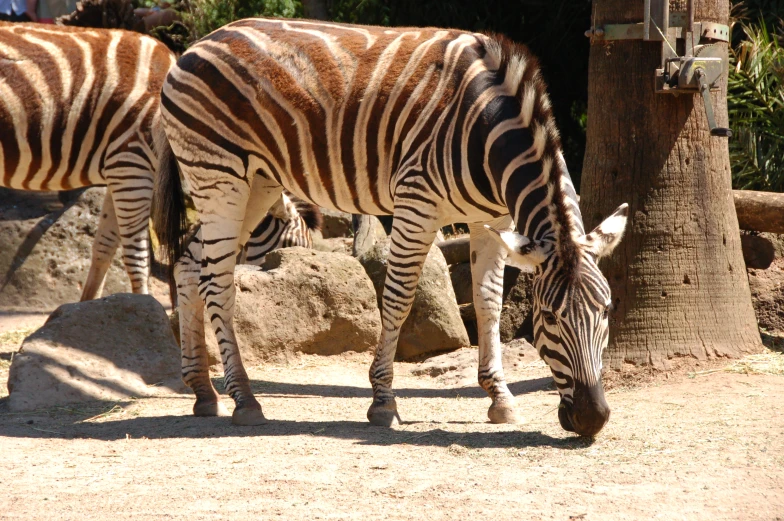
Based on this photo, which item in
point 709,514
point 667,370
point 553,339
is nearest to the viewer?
point 709,514

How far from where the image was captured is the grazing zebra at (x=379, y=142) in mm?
5047

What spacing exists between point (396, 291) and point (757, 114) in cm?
539

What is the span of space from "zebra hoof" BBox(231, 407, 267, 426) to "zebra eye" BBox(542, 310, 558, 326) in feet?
6.41

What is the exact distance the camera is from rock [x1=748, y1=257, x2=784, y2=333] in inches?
290

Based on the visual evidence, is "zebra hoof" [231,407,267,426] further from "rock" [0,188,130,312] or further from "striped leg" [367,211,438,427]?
"rock" [0,188,130,312]

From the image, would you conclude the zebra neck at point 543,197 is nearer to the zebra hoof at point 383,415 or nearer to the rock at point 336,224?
the zebra hoof at point 383,415

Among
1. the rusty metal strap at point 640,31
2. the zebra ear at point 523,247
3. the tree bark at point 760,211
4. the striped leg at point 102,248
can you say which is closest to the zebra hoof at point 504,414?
the zebra ear at point 523,247

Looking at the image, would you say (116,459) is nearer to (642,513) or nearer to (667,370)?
(642,513)

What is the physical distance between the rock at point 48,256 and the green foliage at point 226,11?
2.47 meters

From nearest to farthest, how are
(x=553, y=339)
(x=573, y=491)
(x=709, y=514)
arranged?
(x=709, y=514) < (x=573, y=491) < (x=553, y=339)

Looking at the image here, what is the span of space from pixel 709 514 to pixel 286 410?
3122 mm

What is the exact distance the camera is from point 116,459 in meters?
4.68

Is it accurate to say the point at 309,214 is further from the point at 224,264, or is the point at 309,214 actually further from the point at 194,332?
the point at 224,264

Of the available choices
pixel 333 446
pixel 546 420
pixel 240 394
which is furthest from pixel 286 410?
pixel 546 420
